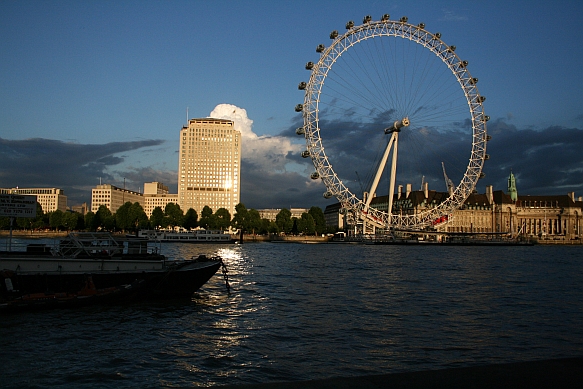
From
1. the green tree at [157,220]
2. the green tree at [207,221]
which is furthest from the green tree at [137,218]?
the green tree at [207,221]

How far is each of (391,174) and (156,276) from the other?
280 feet

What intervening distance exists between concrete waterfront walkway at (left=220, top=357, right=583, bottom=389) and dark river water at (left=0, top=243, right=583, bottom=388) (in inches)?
220

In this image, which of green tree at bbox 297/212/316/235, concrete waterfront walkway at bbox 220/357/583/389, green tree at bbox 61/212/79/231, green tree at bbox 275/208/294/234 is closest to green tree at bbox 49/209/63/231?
green tree at bbox 61/212/79/231

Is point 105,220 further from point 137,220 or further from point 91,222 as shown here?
point 137,220

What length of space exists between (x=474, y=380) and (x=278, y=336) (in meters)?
11.6

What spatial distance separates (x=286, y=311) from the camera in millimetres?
25031

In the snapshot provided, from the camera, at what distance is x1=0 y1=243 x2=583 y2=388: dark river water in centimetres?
1447

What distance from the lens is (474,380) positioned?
27.7 feet

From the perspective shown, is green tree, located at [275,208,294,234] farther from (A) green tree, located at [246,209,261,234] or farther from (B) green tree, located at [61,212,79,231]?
(B) green tree, located at [61,212,79,231]

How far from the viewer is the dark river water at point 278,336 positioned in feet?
47.5

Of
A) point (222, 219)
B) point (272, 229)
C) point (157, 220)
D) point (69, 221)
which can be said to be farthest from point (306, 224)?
point (69, 221)

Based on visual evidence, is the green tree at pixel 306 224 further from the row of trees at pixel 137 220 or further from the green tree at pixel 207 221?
the green tree at pixel 207 221

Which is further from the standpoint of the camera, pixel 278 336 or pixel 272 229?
pixel 272 229

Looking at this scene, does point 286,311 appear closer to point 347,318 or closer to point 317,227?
point 347,318
